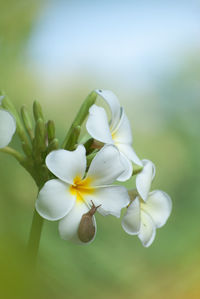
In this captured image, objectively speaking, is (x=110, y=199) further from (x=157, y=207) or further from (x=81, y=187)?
(x=157, y=207)

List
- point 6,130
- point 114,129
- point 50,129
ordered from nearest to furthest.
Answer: point 6,130
point 50,129
point 114,129

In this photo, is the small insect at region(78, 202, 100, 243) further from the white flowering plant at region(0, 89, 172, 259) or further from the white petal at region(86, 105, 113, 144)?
the white petal at region(86, 105, 113, 144)

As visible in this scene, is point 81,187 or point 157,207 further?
point 157,207

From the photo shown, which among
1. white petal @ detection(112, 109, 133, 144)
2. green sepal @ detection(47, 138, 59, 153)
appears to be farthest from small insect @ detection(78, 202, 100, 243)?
white petal @ detection(112, 109, 133, 144)

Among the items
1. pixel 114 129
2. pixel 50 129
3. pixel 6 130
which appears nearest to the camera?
pixel 6 130

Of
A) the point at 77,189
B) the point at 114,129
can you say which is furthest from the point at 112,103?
the point at 77,189

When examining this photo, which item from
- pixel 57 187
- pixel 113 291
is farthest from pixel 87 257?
pixel 57 187

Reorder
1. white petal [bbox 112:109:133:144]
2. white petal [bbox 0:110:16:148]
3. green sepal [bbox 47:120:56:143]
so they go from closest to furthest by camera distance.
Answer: white petal [bbox 0:110:16:148]
green sepal [bbox 47:120:56:143]
white petal [bbox 112:109:133:144]
